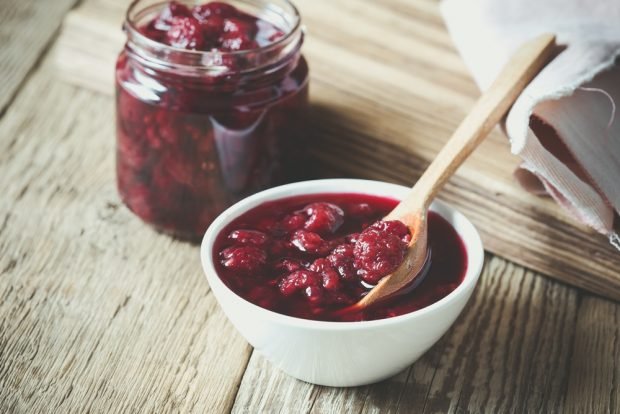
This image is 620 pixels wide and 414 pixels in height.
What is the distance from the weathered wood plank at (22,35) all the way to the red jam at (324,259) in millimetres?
938

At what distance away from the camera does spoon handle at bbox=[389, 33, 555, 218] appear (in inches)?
56.9

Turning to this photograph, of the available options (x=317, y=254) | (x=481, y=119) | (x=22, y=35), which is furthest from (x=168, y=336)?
(x=22, y=35)

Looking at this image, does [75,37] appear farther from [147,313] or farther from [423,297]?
[423,297]

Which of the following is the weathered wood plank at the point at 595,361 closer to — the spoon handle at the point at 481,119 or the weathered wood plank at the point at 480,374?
the weathered wood plank at the point at 480,374

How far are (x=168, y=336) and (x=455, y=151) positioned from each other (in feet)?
1.96

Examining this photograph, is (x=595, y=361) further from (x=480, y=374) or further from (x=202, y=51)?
(x=202, y=51)

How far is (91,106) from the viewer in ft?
6.71

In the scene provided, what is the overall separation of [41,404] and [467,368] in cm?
69

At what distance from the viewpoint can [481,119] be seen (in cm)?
152

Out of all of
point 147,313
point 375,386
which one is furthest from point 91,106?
point 375,386

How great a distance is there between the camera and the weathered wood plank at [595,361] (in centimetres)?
138

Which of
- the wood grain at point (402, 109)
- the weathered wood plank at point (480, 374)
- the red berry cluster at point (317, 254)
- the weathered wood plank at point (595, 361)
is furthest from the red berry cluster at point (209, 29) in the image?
the weathered wood plank at point (595, 361)

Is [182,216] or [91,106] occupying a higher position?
[182,216]

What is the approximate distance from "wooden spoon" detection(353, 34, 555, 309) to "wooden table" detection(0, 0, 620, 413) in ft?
0.60
